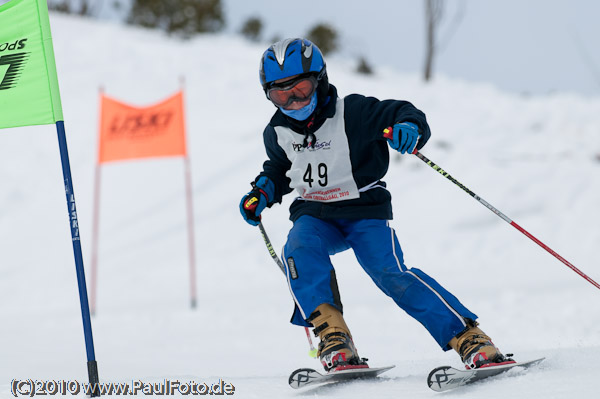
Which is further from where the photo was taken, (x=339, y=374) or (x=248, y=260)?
(x=248, y=260)

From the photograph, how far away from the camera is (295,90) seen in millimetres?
3391

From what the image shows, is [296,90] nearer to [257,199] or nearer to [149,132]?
[257,199]

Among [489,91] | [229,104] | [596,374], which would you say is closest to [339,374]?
[596,374]

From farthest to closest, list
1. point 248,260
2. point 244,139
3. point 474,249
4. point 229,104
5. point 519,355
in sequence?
point 229,104 → point 244,139 → point 248,260 → point 474,249 → point 519,355

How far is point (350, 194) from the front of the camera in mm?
3465

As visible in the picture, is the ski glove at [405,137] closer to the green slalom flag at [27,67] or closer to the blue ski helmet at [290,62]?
the blue ski helmet at [290,62]

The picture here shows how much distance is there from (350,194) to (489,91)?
59.2 ft

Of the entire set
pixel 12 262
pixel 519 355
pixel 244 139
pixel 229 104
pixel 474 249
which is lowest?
pixel 519 355

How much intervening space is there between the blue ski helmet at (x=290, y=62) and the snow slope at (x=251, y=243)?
154 centimetres

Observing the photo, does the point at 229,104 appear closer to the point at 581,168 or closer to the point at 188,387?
the point at 581,168

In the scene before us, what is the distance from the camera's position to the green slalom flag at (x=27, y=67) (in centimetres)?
330

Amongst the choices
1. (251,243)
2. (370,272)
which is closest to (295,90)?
(370,272)

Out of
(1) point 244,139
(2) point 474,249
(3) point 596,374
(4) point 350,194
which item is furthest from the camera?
(1) point 244,139

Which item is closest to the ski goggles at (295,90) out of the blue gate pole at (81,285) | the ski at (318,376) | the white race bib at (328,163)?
the white race bib at (328,163)
